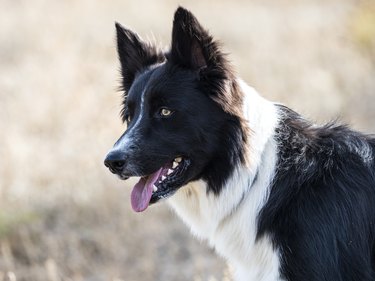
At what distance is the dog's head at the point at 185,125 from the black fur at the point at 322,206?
363mm

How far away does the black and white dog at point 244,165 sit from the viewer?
438cm

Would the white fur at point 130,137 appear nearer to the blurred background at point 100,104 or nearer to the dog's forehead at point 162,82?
the dog's forehead at point 162,82

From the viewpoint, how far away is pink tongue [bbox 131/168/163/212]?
4.55 meters

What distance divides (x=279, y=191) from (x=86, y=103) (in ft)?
24.4

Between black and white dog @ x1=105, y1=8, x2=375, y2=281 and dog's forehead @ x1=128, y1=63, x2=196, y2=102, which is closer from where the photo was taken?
black and white dog @ x1=105, y1=8, x2=375, y2=281

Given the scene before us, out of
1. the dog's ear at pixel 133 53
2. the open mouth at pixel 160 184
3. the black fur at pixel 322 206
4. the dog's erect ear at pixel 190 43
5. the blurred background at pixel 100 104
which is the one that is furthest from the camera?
the blurred background at pixel 100 104

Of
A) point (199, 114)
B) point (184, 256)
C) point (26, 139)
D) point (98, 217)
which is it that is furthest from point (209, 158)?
point (26, 139)

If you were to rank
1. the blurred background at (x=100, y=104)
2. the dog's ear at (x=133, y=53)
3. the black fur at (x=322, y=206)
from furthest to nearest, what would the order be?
the blurred background at (x=100, y=104)
the dog's ear at (x=133, y=53)
the black fur at (x=322, y=206)

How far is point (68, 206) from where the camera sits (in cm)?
859

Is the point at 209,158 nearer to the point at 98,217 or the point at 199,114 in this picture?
the point at 199,114

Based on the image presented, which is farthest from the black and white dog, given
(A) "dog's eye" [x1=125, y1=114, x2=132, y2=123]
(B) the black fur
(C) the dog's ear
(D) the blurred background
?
(D) the blurred background

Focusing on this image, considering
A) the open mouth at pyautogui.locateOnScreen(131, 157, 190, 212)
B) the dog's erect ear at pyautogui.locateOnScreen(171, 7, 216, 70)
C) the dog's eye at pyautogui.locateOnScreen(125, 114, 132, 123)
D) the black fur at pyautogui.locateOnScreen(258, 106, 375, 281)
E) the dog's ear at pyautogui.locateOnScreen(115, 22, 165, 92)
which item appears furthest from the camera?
the dog's ear at pyautogui.locateOnScreen(115, 22, 165, 92)

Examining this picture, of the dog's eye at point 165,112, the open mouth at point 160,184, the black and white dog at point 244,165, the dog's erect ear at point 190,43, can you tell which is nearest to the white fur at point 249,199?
the black and white dog at point 244,165

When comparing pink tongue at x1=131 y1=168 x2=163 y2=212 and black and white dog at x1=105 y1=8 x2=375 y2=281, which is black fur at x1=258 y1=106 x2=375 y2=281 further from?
pink tongue at x1=131 y1=168 x2=163 y2=212
